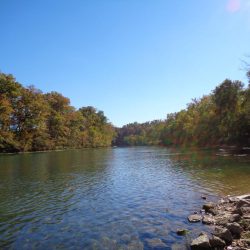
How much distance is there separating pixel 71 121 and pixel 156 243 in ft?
379

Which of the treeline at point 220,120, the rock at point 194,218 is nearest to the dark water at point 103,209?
the rock at point 194,218

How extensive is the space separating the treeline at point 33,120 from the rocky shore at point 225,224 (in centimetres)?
7185

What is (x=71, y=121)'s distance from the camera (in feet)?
406

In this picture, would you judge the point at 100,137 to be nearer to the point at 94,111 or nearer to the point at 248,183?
the point at 94,111

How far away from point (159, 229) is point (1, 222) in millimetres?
8406

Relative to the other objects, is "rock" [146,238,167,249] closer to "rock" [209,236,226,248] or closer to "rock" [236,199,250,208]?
"rock" [209,236,226,248]

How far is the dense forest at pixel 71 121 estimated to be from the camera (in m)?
70.2

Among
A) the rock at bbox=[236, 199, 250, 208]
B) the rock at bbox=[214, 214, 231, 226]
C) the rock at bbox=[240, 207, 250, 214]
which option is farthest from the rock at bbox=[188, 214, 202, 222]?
the rock at bbox=[236, 199, 250, 208]

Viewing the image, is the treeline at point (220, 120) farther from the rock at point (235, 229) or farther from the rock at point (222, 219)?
the rock at point (235, 229)

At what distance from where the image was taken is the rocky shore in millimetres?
10212

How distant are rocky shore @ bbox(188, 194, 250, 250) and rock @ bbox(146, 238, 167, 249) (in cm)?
124

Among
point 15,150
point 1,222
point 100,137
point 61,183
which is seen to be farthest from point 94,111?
point 1,222

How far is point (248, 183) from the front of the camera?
23.0 m

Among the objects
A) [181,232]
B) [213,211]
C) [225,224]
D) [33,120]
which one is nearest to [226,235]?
[225,224]
